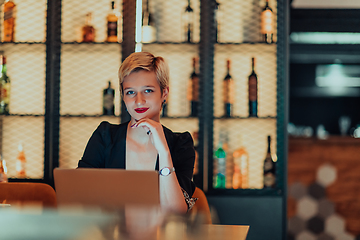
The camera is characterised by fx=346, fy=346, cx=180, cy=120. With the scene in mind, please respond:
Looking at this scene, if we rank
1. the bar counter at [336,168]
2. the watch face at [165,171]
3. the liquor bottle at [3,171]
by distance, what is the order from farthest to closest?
1. the bar counter at [336,168]
2. the liquor bottle at [3,171]
3. the watch face at [165,171]

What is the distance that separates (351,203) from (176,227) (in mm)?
2749

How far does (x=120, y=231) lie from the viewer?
419 millimetres

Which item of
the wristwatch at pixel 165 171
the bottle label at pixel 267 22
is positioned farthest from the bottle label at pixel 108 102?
the wristwatch at pixel 165 171

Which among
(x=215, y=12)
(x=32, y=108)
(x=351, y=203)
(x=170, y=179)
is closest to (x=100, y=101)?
(x=32, y=108)

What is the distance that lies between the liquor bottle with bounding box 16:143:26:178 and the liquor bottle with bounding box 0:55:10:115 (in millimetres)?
268

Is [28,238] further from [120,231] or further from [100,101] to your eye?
[100,101]

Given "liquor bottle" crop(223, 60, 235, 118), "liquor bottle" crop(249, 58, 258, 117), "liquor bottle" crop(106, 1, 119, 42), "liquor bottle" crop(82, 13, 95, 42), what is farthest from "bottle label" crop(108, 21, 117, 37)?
"liquor bottle" crop(249, 58, 258, 117)

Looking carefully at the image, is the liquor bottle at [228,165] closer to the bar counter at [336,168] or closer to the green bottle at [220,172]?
the green bottle at [220,172]

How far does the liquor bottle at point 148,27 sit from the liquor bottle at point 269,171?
3.28ft

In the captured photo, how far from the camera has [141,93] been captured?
4.29ft

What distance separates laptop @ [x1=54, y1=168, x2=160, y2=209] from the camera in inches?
30.1

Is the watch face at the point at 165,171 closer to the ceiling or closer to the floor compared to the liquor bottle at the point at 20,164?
closer to the ceiling

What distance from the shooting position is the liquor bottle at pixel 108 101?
222 cm

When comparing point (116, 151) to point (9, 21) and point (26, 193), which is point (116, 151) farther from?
point (9, 21)
